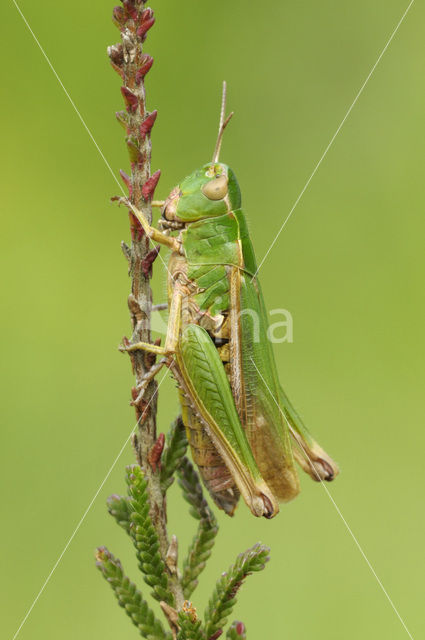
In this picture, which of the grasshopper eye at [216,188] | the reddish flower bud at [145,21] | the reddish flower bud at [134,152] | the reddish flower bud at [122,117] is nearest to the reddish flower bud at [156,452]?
the reddish flower bud at [134,152]

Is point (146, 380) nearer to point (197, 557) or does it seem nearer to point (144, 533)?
point (144, 533)

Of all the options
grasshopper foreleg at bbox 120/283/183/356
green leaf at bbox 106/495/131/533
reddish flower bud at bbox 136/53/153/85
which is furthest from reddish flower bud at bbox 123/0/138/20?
green leaf at bbox 106/495/131/533

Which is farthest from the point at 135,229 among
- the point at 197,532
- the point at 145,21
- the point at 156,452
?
the point at 197,532

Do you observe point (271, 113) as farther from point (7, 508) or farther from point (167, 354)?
point (7, 508)

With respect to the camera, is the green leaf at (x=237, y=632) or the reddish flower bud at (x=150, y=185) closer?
the green leaf at (x=237, y=632)

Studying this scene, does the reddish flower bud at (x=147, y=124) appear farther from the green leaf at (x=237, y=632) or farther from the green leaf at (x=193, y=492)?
the green leaf at (x=237, y=632)

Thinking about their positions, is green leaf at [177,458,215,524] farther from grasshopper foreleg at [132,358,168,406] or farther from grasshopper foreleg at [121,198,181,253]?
grasshopper foreleg at [121,198,181,253]

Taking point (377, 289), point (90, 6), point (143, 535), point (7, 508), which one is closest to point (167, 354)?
point (143, 535)
